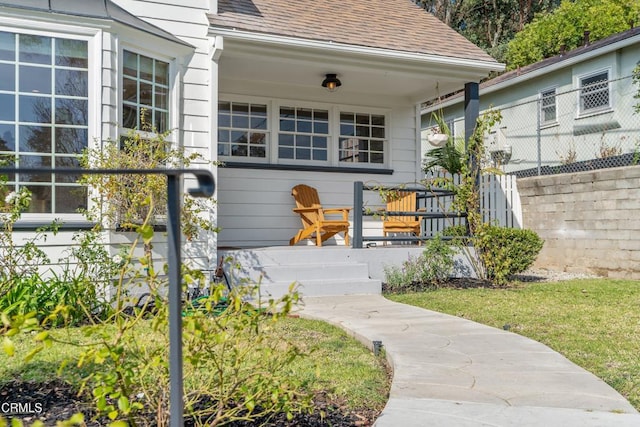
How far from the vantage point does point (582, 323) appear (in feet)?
16.1

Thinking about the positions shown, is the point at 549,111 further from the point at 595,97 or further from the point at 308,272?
the point at 308,272

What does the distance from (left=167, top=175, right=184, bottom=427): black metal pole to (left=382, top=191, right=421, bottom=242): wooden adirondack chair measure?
6.86 metres

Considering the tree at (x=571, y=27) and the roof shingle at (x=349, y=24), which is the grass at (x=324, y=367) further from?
the tree at (x=571, y=27)

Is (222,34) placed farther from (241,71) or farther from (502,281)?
(502,281)

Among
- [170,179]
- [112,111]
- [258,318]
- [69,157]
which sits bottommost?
[258,318]

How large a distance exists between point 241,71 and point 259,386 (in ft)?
22.6

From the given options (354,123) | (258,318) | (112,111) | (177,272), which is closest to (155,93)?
(112,111)

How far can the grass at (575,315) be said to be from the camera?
11.9 feet

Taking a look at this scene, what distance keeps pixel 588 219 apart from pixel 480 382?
6.86 meters

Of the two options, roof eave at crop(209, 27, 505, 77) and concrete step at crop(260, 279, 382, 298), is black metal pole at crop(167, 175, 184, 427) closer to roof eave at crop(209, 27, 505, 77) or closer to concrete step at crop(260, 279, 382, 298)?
concrete step at crop(260, 279, 382, 298)

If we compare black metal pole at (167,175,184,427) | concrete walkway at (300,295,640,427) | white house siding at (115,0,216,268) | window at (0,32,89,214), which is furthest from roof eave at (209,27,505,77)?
black metal pole at (167,175,184,427)

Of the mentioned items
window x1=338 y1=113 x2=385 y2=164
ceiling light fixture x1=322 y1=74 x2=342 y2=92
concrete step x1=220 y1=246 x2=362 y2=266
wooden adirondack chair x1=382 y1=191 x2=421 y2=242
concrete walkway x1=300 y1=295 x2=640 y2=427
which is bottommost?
concrete walkway x1=300 y1=295 x2=640 y2=427

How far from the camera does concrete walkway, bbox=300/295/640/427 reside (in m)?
2.56

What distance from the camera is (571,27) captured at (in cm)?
2047
